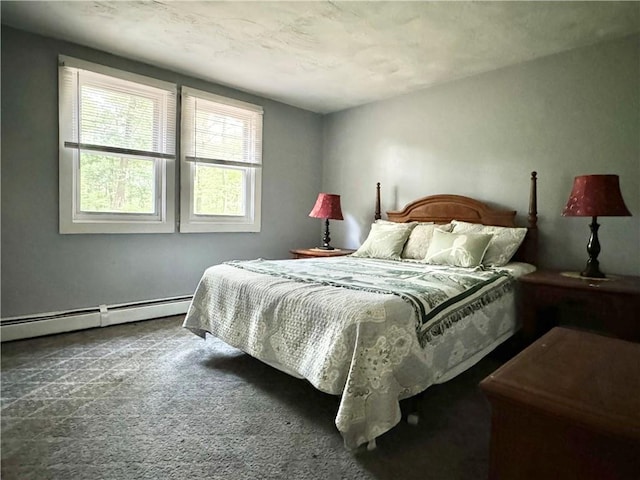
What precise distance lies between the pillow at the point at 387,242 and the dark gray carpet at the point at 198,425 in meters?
1.18

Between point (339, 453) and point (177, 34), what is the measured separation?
2967 millimetres

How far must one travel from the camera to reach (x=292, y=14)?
2.43 m

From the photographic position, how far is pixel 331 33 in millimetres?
2666

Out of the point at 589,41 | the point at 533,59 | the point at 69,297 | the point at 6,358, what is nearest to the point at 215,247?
the point at 69,297

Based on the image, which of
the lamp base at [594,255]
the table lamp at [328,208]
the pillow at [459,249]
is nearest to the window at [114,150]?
the table lamp at [328,208]

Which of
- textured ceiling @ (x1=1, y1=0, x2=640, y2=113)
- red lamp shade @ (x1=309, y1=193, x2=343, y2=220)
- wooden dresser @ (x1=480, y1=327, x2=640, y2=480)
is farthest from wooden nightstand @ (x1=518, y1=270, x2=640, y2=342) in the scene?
red lamp shade @ (x1=309, y1=193, x2=343, y2=220)

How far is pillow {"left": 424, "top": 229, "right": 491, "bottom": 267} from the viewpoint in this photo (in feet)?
8.86

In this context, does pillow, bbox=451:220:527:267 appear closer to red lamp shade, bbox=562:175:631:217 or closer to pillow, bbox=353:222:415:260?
red lamp shade, bbox=562:175:631:217

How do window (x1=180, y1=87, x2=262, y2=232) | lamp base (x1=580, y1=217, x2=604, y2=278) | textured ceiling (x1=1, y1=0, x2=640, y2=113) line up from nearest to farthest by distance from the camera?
textured ceiling (x1=1, y1=0, x2=640, y2=113)
lamp base (x1=580, y1=217, x2=604, y2=278)
window (x1=180, y1=87, x2=262, y2=232)

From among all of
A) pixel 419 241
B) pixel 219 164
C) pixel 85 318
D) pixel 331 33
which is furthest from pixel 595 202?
pixel 85 318

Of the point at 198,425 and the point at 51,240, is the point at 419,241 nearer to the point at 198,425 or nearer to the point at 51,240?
the point at 198,425

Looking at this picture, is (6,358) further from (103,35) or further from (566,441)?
(566,441)

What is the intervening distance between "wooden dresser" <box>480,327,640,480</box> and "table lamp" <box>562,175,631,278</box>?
1779 mm

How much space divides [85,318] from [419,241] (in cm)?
296
